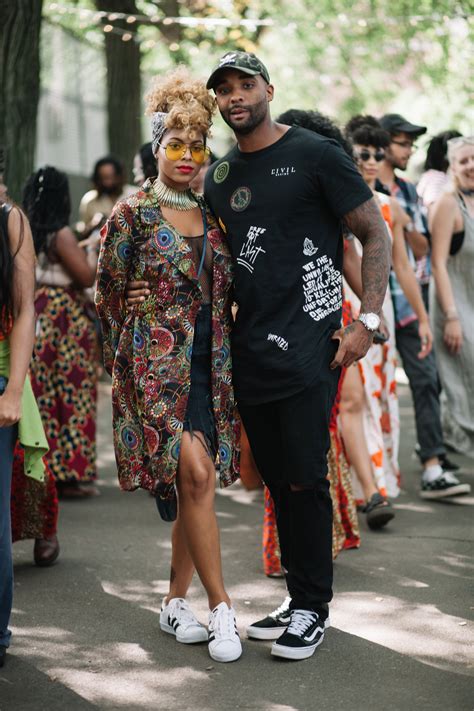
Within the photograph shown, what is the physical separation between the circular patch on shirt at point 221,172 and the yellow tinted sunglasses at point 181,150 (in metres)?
0.10

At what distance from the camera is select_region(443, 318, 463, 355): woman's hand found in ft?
25.3

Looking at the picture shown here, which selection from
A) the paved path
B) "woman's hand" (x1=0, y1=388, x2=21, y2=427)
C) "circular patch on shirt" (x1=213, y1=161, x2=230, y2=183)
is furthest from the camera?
"circular patch on shirt" (x1=213, y1=161, x2=230, y2=183)

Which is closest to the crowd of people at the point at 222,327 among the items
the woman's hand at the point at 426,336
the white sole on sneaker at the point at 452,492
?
the woman's hand at the point at 426,336

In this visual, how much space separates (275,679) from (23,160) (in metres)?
5.15

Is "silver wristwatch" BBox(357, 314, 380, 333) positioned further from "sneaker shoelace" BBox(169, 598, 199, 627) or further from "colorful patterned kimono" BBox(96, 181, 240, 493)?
"sneaker shoelace" BBox(169, 598, 199, 627)

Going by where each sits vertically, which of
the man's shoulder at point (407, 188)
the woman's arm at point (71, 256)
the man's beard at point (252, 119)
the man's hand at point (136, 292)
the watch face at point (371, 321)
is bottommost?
the watch face at point (371, 321)

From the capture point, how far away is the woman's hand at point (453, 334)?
304 inches

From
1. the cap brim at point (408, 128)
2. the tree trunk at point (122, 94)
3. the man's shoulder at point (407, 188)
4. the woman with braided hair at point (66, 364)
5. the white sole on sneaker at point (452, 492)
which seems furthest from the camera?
the tree trunk at point (122, 94)

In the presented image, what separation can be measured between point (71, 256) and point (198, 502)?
3.42 metres

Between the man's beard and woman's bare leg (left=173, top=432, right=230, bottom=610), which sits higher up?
the man's beard

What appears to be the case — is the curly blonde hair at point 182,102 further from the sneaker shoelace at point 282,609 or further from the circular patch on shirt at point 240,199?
the sneaker shoelace at point 282,609

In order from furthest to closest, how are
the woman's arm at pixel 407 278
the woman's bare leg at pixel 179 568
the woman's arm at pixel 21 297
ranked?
the woman's arm at pixel 407 278 → the woman's bare leg at pixel 179 568 → the woman's arm at pixel 21 297

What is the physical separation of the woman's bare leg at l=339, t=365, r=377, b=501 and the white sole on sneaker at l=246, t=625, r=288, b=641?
1962 millimetres

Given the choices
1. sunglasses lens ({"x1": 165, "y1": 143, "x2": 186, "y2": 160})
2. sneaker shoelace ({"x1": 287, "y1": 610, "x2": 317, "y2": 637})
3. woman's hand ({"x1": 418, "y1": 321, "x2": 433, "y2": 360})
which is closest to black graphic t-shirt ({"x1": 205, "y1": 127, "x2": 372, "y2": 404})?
sunglasses lens ({"x1": 165, "y1": 143, "x2": 186, "y2": 160})
